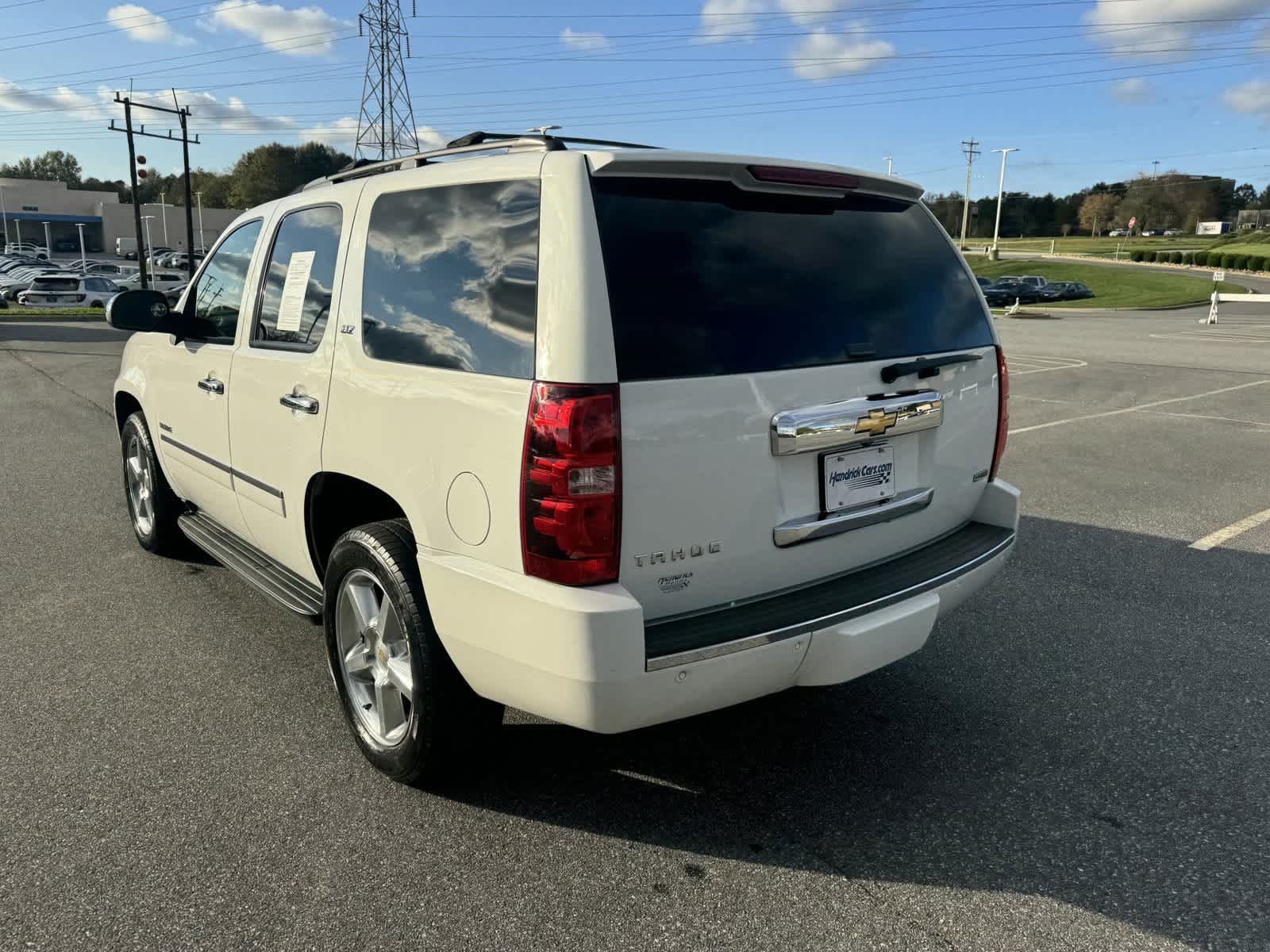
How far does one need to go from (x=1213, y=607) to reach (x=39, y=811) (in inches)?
204

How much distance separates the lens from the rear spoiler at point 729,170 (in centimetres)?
253

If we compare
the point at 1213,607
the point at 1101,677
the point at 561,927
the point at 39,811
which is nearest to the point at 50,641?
the point at 39,811

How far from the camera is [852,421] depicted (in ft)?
9.31

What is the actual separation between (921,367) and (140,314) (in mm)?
3695

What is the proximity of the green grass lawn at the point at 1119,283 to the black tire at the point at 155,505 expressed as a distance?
4580 cm

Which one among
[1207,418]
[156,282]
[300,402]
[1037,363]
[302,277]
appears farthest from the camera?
[156,282]

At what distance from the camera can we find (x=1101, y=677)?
394 centimetres

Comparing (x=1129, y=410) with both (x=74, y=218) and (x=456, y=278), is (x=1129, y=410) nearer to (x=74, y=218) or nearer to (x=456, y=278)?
(x=456, y=278)

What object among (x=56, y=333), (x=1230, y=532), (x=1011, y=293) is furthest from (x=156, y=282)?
(x=1230, y=532)

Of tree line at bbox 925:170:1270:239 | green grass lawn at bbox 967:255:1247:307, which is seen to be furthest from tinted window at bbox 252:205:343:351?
tree line at bbox 925:170:1270:239

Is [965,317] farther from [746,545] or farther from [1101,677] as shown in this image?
[1101,677]

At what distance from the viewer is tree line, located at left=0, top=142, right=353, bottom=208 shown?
122 metres

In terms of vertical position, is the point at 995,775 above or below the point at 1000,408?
below

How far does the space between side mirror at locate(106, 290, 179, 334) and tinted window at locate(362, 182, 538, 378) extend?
1776 mm
